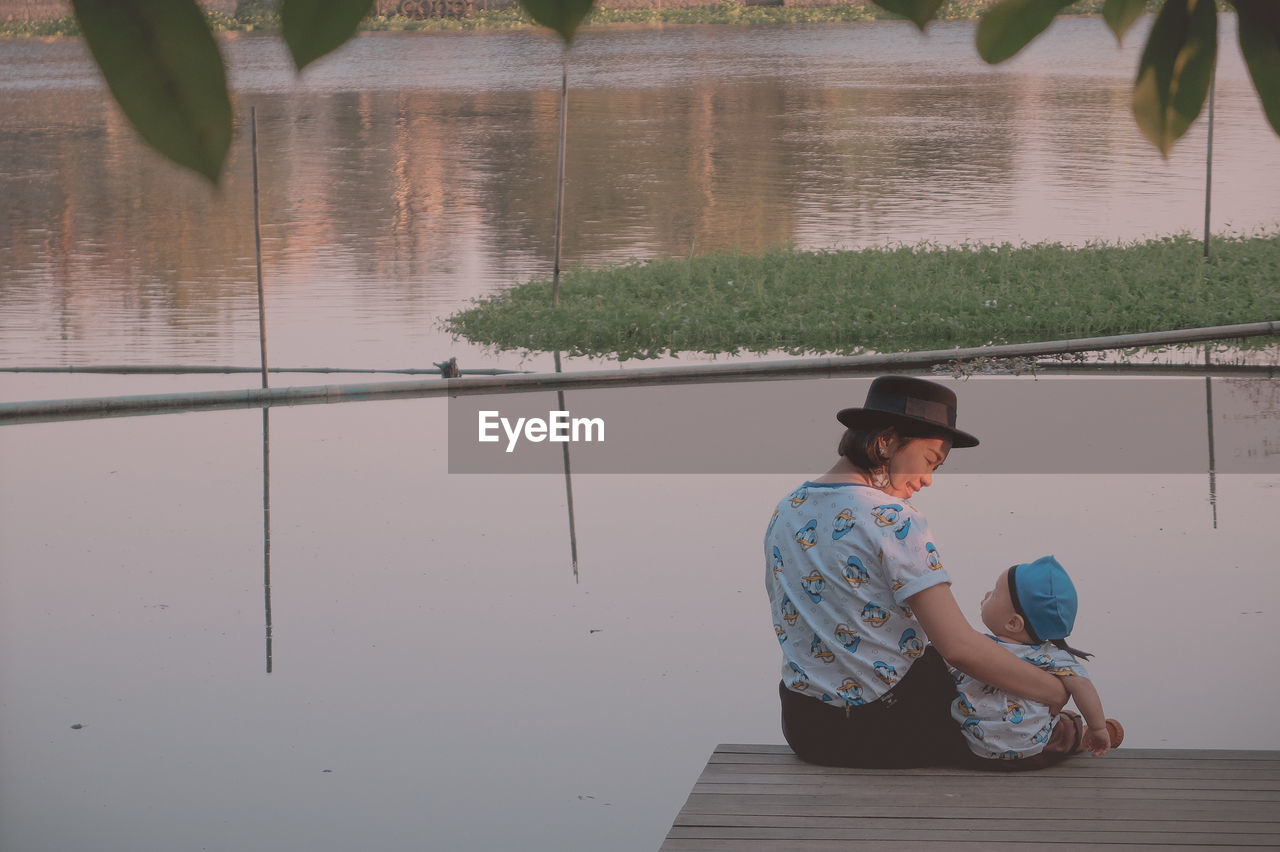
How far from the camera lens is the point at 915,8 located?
463mm

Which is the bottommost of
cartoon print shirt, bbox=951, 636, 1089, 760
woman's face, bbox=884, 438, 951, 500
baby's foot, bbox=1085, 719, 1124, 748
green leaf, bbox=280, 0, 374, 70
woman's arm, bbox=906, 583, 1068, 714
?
baby's foot, bbox=1085, 719, 1124, 748

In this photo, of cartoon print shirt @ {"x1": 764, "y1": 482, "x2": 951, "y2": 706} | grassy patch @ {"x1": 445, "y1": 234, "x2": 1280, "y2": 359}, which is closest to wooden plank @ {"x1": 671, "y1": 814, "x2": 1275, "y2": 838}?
cartoon print shirt @ {"x1": 764, "y1": 482, "x2": 951, "y2": 706}

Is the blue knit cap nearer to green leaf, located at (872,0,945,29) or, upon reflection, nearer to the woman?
the woman

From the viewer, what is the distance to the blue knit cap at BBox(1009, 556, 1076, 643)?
2035 millimetres

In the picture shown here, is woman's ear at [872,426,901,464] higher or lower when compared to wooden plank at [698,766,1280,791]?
higher

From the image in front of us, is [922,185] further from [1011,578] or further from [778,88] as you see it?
[1011,578]

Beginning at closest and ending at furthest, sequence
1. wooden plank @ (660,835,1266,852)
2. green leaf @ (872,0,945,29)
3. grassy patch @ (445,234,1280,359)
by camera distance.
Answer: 1. green leaf @ (872,0,945,29)
2. wooden plank @ (660,835,1266,852)
3. grassy patch @ (445,234,1280,359)

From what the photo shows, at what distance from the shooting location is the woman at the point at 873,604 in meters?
1.98

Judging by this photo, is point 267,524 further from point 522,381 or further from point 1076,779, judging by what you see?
point 1076,779

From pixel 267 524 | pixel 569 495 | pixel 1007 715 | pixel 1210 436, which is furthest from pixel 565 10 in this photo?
pixel 1210 436

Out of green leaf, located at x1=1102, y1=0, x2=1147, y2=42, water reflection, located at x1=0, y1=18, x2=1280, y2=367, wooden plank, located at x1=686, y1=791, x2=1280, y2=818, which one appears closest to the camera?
green leaf, located at x1=1102, y1=0, x2=1147, y2=42

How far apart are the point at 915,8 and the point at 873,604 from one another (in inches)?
63.2

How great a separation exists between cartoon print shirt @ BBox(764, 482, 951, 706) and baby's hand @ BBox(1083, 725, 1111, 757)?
0.26 metres

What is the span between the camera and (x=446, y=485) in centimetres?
516
